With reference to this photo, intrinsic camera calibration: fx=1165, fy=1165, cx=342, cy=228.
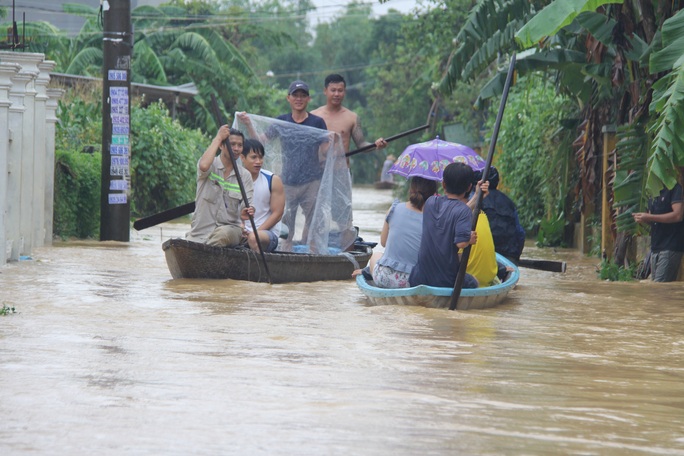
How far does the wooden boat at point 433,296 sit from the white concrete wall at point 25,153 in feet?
13.8

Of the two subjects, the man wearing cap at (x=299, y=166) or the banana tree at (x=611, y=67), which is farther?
the man wearing cap at (x=299, y=166)

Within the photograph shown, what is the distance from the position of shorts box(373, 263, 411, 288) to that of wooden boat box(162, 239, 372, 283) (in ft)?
5.66

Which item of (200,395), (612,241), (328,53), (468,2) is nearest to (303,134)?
(612,241)

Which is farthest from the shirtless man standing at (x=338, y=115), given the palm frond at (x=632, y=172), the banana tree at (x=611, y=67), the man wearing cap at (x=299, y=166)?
the palm frond at (x=632, y=172)

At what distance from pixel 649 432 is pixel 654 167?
192 inches

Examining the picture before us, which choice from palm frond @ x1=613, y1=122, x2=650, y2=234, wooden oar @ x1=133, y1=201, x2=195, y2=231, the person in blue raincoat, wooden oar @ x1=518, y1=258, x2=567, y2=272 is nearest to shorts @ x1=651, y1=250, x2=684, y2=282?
palm frond @ x1=613, y1=122, x2=650, y2=234

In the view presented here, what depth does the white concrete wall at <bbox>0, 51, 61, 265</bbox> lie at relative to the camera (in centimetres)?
1166

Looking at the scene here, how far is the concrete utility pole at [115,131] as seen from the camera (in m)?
16.4

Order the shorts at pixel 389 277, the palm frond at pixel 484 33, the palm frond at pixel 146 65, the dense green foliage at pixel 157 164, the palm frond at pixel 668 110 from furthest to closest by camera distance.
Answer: the palm frond at pixel 146 65, the dense green foliage at pixel 157 164, the palm frond at pixel 484 33, the shorts at pixel 389 277, the palm frond at pixel 668 110

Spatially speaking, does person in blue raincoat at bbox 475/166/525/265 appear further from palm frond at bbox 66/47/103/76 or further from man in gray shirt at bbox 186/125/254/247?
palm frond at bbox 66/47/103/76

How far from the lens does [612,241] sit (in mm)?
14227

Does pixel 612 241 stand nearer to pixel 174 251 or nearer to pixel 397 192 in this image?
pixel 174 251

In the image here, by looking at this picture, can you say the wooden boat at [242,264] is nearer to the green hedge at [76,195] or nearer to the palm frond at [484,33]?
the palm frond at [484,33]

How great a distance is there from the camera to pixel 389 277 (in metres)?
9.88
